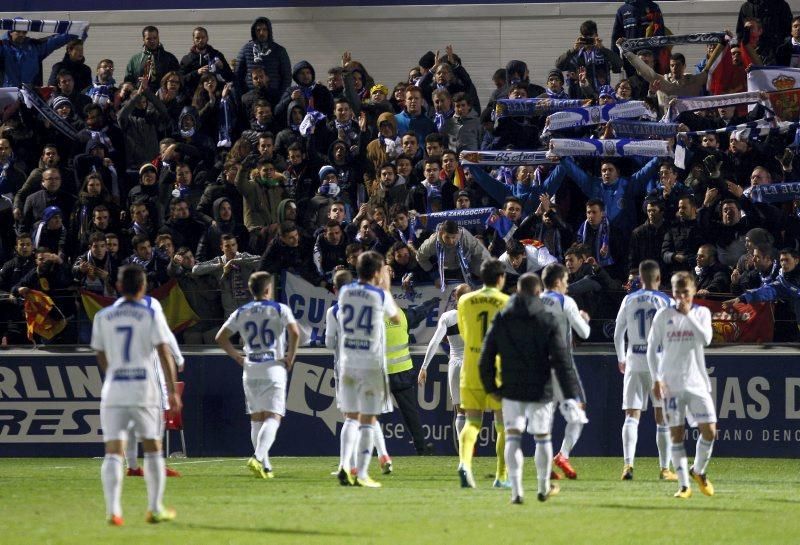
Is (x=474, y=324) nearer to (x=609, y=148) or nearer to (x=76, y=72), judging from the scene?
(x=609, y=148)

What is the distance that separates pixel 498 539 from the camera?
10484 millimetres

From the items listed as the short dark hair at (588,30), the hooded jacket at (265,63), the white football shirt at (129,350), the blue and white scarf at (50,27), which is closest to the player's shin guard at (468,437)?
the white football shirt at (129,350)

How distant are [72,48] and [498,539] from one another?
48.1ft

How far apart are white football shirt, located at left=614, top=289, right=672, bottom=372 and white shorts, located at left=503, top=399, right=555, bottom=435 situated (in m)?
2.85

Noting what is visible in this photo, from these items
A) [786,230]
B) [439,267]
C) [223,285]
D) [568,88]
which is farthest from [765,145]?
[223,285]

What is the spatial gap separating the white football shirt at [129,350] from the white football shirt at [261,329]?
3733 millimetres

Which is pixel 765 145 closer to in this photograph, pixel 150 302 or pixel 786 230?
pixel 786 230

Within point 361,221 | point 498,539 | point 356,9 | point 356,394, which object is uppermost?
point 356,9

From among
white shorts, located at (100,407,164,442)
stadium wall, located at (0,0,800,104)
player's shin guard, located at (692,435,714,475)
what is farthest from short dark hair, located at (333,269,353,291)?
stadium wall, located at (0,0,800,104)

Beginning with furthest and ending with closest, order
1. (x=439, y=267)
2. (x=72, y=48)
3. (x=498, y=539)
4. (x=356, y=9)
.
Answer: (x=356, y=9) < (x=72, y=48) < (x=439, y=267) < (x=498, y=539)

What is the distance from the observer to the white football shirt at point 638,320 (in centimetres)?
1465

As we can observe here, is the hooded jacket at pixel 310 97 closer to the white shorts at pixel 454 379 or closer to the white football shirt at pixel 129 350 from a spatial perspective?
the white shorts at pixel 454 379

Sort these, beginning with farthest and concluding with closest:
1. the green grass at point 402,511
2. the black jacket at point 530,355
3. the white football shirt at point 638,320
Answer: the white football shirt at point 638,320 → the black jacket at point 530,355 → the green grass at point 402,511

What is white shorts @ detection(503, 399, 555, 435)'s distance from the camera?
12016 mm
